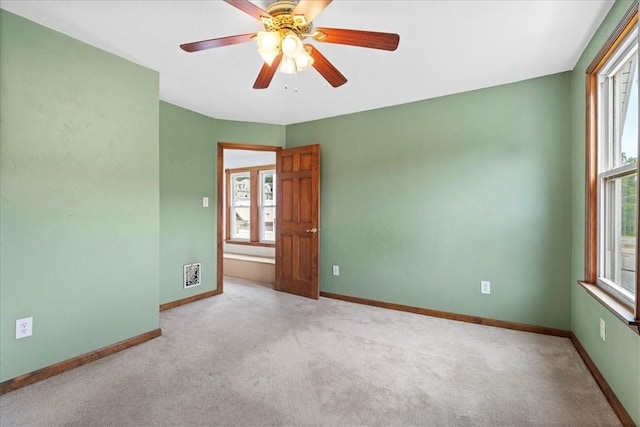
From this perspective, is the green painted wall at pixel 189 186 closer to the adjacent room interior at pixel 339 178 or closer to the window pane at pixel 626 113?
the adjacent room interior at pixel 339 178

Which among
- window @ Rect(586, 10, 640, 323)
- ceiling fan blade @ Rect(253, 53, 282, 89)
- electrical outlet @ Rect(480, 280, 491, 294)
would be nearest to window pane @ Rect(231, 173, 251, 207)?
ceiling fan blade @ Rect(253, 53, 282, 89)

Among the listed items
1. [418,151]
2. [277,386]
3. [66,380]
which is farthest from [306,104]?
[66,380]

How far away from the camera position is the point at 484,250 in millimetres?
3084

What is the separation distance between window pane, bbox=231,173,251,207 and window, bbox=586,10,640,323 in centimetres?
542

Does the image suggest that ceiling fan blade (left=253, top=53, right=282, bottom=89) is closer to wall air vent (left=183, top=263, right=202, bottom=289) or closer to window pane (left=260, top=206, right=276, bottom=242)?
wall air vent (left=183, top=263, right=202, bottom=289)

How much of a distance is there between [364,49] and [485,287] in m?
2.47

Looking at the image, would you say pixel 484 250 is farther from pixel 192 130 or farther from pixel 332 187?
pixel 192 130

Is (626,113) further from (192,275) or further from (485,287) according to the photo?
(192,275)

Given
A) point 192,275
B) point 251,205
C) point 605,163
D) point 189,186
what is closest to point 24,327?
point 192,275

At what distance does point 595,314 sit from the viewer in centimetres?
213

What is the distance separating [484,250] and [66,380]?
3.54 metres

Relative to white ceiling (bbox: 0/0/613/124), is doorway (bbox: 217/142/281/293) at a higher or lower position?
lower

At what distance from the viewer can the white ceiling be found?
1.88m

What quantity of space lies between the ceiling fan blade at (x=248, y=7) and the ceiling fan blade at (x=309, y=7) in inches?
6.7
